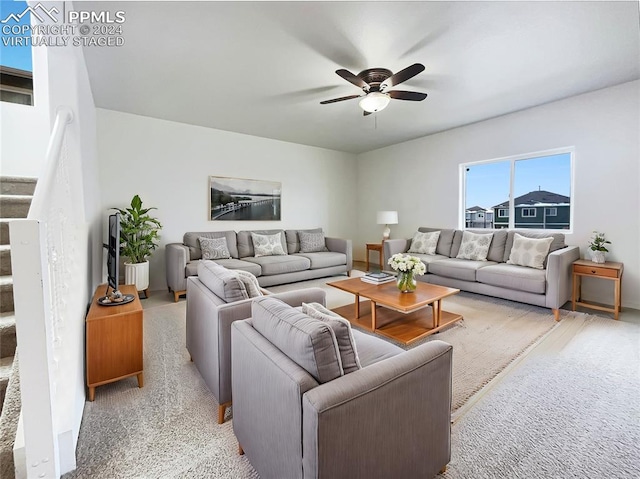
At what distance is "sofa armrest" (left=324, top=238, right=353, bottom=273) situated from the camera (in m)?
5.39

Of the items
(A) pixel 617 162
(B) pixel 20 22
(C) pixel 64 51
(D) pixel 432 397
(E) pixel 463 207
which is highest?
(B) pixel 20 22

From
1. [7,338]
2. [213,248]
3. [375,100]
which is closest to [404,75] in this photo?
[375,100]

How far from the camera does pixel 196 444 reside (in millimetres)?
1493

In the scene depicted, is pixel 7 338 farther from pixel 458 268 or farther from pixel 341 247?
pixel 341 247

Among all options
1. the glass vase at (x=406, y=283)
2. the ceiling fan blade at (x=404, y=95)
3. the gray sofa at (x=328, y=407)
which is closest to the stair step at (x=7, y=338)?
the gray sofa at (x=328, y=407)

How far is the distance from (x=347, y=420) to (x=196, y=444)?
1038 millimetres

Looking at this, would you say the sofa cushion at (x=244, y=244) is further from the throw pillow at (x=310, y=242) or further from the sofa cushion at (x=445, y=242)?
the sofa cushion at (x=445, y=242)

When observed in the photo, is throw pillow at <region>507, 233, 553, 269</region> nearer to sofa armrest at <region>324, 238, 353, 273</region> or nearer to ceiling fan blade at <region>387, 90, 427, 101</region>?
ceiling fan blade at <region>387, 90, 427, 101</region>

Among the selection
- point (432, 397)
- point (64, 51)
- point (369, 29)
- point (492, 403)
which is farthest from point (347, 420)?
point (64, 51)

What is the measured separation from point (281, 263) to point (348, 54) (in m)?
2.93

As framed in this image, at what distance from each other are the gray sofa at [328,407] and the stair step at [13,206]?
1.71 meters

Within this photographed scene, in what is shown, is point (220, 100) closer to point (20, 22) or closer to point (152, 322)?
point (20, 22)

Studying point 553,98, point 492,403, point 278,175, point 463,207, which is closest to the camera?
point 492,403

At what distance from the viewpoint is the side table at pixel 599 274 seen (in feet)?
10.1
